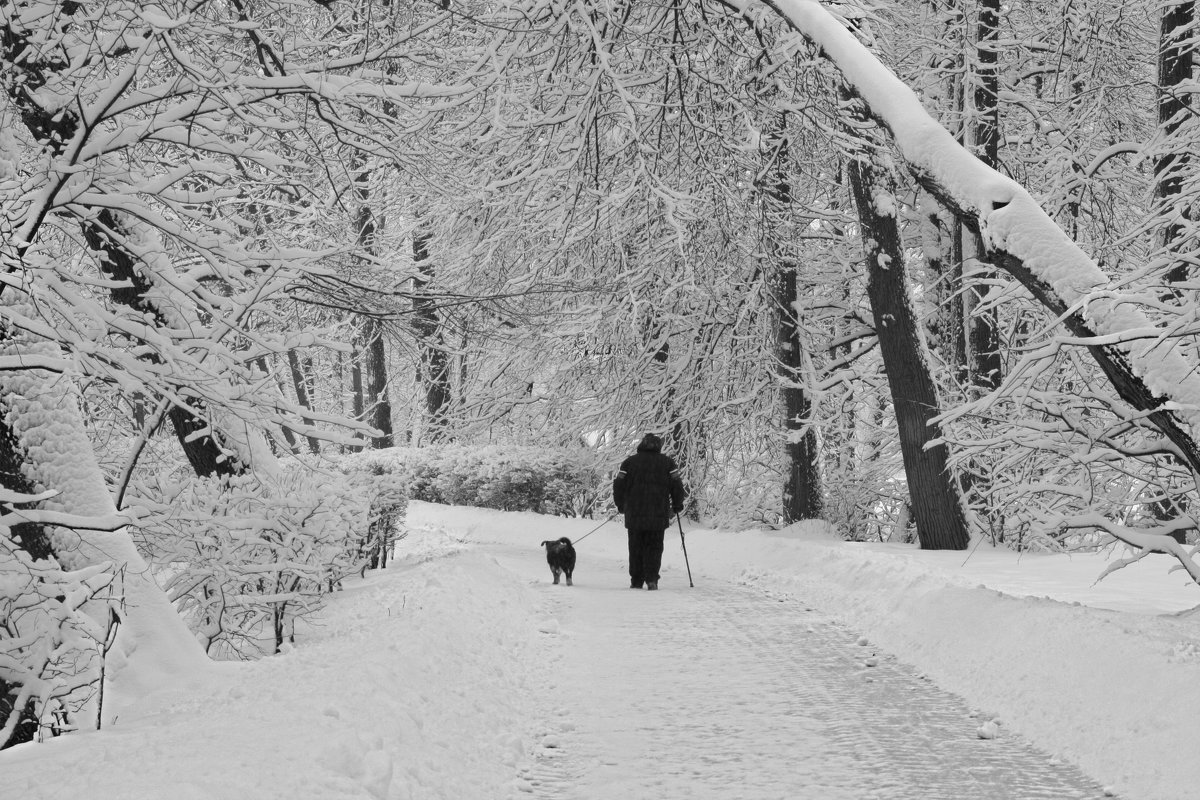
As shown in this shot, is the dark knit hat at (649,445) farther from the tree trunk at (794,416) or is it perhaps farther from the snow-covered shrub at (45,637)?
the snow-covered shrub at (45,637)

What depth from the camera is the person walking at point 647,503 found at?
14.2 metres

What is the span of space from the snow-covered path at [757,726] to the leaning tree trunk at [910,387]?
4544 mm

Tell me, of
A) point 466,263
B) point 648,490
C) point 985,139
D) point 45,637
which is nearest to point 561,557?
point 648,490

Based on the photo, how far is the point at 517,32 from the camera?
9.33 metres

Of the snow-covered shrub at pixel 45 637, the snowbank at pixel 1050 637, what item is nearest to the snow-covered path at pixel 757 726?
the snowbank at pixel 1050 637

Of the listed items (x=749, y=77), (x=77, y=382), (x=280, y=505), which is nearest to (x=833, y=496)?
(x=749, y=77)

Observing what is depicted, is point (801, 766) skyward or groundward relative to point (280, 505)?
groundward

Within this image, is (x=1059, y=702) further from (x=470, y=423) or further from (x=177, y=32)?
(x=470, y=423)

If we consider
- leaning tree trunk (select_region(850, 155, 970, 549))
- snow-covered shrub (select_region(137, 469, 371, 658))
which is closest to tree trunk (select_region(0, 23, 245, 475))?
snow-covered shrub (select_region(137, 469, 371, 658))

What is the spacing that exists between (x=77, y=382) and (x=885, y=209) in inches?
436

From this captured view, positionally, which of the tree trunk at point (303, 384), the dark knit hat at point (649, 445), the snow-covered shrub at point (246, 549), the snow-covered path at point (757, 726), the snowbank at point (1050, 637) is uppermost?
the tree trunk at point (303, 384)

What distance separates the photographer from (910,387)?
47.2 feet

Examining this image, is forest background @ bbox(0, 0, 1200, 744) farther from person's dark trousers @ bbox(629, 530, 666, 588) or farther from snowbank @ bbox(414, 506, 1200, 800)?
person's dark trousers @ bbox(629, 530, 666, 588)

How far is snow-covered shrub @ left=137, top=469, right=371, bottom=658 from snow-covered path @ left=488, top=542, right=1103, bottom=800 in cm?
198
